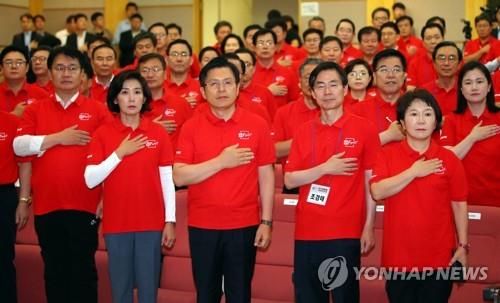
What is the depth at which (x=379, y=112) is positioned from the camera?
203 inches

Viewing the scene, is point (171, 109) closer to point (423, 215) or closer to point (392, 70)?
point (392, 70)

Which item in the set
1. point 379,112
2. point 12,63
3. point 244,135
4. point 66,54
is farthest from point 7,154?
point 379,112

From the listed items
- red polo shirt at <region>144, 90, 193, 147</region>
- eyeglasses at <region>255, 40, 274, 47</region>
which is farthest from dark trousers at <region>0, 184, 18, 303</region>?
eyeglasses at <region>255, 40, 274, 47</region>

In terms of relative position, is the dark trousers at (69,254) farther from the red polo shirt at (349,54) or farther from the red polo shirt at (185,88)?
the red polo shirt at (349,54)

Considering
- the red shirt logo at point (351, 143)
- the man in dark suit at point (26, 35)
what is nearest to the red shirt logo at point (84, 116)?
the red shirt logo at point (351, 143)

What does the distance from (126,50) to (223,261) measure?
22.5 feet

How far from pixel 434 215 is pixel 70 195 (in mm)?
2181

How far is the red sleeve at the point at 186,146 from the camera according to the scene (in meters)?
3.88

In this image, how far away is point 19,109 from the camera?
583 centimetres

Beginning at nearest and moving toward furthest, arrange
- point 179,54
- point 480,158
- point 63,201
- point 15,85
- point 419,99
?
point 419,99 → point 63,201 → point 480,158 → point 15,85 → point 179,54

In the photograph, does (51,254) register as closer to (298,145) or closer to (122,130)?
(122,130)

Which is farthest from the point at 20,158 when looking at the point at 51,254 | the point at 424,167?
the point at 424,167

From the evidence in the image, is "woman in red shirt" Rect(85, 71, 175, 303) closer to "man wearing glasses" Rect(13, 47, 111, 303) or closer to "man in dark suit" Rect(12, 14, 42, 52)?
"man wearing glasses" Rect(13, 47, 111, 303)

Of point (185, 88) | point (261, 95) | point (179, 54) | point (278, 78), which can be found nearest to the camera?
point (261, 95)
